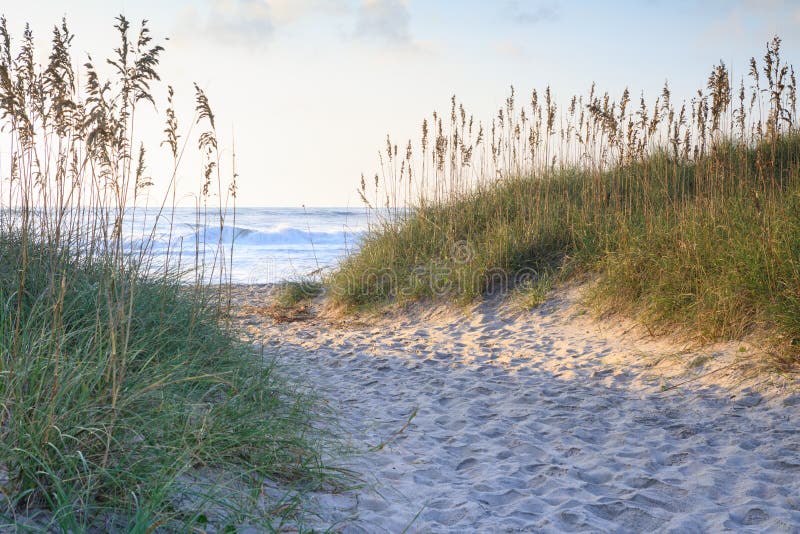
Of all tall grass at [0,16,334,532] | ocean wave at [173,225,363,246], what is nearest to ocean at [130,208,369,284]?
ocean wave at [173,225,363,246]

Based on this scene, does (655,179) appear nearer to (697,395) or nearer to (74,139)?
(697,395)

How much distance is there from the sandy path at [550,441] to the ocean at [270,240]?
451 centimetres

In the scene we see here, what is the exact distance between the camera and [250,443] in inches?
109

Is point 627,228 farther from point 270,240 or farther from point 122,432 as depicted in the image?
point 270,240

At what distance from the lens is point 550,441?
3611 millimetres

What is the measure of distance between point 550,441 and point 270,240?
21.7m

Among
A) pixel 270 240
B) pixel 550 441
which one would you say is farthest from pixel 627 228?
pixel 270 240

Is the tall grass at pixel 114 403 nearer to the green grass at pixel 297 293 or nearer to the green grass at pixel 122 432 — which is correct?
the green grass at pixel 122 432

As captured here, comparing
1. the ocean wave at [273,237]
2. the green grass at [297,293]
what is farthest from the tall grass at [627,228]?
the ocean wave at [273,237]

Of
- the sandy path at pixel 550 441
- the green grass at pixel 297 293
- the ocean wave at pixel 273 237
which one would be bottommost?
the sandy path at pixel 550 441

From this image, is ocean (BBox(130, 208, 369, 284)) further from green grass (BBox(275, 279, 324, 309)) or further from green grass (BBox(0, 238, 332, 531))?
green grass (BBox(0, 238, 332, 531))

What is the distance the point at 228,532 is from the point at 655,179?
8.10 meters

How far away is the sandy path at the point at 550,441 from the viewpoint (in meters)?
2.64

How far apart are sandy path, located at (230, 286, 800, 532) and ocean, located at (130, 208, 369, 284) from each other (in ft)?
14.8
